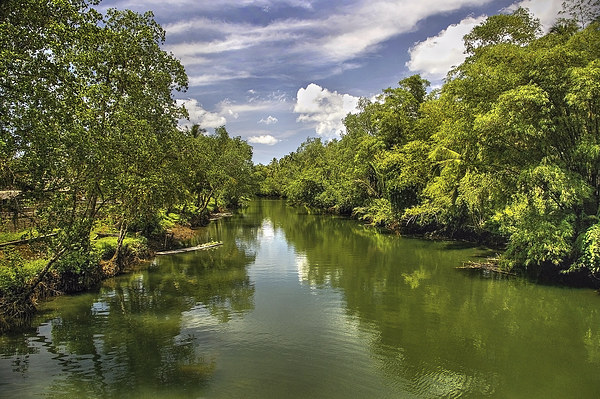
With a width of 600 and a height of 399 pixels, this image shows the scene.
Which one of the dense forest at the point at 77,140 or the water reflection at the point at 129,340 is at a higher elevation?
the dense forest at the point at 77,140

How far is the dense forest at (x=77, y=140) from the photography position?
10.3m

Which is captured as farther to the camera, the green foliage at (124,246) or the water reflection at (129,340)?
the green foliage at (124,246)

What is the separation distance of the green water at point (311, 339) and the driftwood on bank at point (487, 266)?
3.34 ft

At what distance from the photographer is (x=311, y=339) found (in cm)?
1270

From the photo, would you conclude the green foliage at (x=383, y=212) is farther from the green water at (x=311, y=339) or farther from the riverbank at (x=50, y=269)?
the riverbank at (x=50, y=269)

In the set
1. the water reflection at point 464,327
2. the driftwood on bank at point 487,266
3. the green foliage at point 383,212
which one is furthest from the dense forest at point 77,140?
the green foliage at point 383,212

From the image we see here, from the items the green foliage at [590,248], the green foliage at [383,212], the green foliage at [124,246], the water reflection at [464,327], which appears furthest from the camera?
the green foliage at [383,212]

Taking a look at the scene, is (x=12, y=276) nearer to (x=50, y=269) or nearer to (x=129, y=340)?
(x=50, y=269)

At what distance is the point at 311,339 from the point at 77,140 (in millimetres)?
9769

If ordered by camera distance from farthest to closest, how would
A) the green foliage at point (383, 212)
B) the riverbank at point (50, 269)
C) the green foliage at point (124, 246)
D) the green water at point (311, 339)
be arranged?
the green foliage at point (383, 212), the green foliage at point (124, 246), the riverbank at point (50, 269), the green water at point (311, 339)

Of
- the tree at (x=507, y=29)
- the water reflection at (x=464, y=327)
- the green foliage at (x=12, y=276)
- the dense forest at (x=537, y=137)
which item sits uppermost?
the tree at (x=507, y=29)

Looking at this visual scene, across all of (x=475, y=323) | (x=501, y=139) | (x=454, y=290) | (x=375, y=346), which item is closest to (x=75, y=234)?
(x=375, y=346)

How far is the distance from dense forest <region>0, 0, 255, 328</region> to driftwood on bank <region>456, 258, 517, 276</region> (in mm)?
17381

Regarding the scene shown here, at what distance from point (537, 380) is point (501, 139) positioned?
11.7 m
